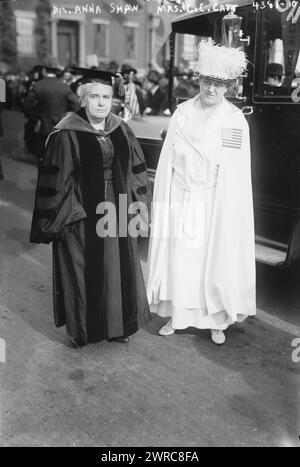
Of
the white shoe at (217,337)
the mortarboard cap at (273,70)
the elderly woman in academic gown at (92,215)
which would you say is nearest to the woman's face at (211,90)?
the elderly woman in academic gown at (92,215)

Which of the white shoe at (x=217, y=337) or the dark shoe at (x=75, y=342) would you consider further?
the white shoe at (x=217, y=337)

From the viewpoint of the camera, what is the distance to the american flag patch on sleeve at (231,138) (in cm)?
365

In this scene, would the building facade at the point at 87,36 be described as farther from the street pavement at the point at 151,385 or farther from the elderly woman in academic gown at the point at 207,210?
the street pavement at the point at 151,385

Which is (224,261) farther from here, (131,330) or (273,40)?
(273,40)

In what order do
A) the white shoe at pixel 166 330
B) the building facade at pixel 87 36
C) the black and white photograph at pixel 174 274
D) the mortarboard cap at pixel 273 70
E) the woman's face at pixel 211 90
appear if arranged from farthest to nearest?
the building facade at pixel 87 36
the mortarboard cap at pixel 273 70
the white shoe at pixel 166 330
the woman's face at pixel 211 90
the black and white photograph at pixel 174 274

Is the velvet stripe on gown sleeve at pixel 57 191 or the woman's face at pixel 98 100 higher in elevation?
the woman's face at pixel 98 100

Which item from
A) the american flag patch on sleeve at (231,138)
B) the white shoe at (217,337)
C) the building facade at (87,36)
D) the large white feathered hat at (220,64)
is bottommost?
the white shoe at (217,337)

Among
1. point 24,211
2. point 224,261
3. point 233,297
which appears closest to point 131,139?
point 224,261

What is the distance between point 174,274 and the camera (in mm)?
3822

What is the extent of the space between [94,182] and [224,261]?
1.04m

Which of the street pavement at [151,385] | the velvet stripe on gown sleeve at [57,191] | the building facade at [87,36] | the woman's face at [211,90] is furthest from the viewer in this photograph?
the building facade at [87,36]

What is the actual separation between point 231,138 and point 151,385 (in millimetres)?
1691

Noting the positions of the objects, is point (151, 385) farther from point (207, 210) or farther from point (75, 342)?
point (207, 210)

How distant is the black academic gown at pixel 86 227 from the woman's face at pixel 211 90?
579 millimetres
